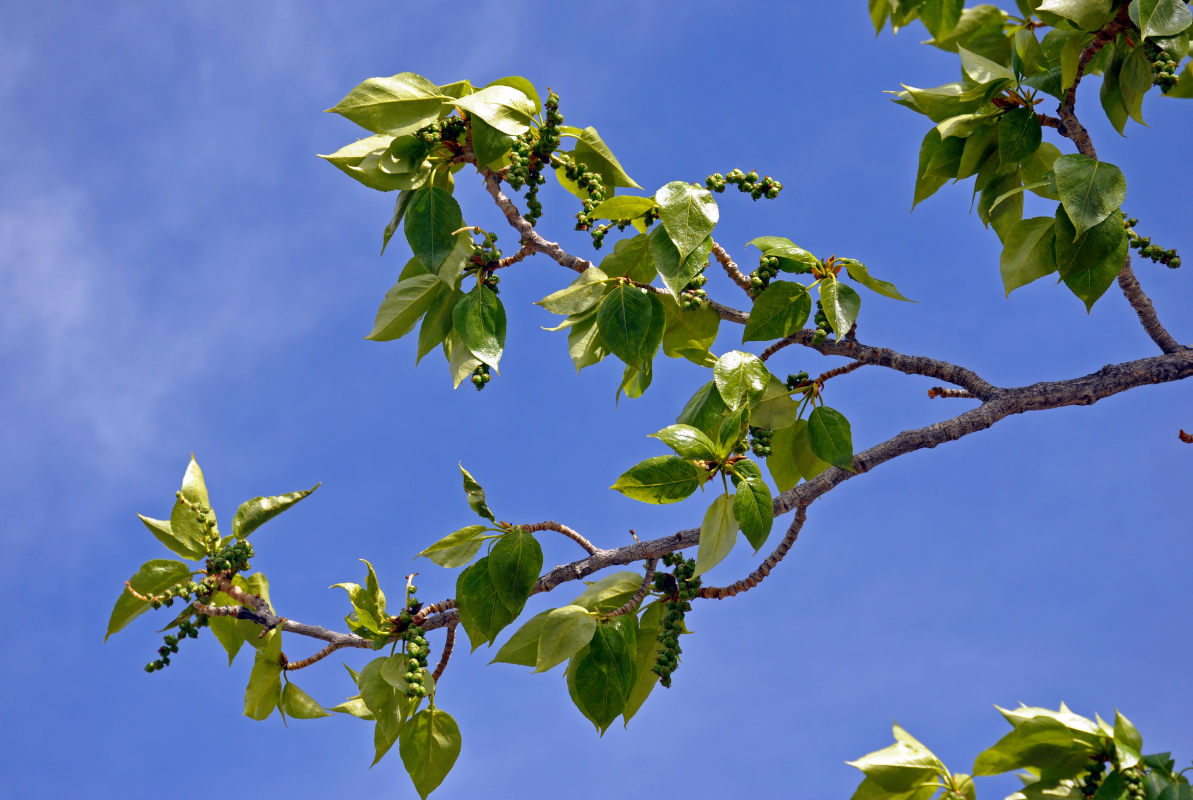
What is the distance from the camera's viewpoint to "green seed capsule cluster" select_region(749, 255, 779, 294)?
2320 mm

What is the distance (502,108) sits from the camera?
238 centimetres

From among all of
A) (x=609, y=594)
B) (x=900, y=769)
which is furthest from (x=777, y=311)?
(x=900, y=769)

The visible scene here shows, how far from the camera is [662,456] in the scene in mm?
2092

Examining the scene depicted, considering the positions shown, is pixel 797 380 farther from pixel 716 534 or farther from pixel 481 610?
pixel 481 610

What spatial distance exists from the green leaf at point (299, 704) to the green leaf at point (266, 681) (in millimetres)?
20

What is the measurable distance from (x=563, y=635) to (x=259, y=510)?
2.88 feet

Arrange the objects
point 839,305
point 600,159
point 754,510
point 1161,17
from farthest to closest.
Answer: point 600,159 < point 839,305 < point 1161,17 < point 754,510

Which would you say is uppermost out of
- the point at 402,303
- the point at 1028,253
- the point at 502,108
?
the point at 502,108

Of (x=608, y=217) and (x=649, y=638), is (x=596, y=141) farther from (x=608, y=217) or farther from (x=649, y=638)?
(x=649, y=638)

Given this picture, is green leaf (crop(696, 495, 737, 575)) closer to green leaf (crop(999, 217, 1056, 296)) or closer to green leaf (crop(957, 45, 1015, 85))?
green leaf (crop(999, 217, 1056, 296))

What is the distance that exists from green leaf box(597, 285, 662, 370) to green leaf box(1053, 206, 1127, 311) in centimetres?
101

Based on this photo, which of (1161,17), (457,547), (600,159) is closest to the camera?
(1161,17)

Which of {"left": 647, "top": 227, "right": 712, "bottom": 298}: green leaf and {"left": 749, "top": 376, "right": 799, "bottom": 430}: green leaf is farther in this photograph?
{"left": 749, "top": 376, "right": 799, "bottom": 430}: green leaf

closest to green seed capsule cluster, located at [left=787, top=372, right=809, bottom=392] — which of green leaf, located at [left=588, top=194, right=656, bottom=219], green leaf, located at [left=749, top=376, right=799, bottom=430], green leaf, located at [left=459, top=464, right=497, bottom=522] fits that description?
green leaf, located at [left=749, top=376, right=799, bottom=430]
